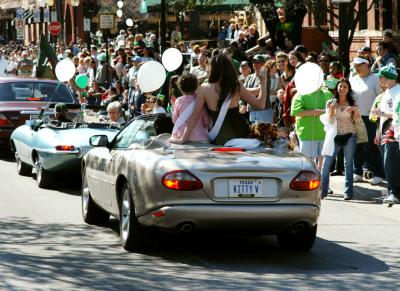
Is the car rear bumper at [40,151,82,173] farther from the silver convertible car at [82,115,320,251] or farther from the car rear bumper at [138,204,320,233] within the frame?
the car rear bumper at [138,204,320,233]

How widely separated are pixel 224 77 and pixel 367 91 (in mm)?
6256

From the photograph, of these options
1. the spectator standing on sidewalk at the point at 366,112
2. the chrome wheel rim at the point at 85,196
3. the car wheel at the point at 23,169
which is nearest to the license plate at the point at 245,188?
A: the chrome wheel rim at the point at 85,196

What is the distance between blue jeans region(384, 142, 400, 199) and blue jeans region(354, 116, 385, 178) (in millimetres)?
1978

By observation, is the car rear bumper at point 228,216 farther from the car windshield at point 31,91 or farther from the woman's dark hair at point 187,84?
the car windshield at point 31,91

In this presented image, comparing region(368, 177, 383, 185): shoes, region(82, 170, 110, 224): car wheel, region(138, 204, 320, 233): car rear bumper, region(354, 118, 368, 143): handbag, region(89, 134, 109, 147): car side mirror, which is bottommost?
region(368, 177, 383, 185): shoes

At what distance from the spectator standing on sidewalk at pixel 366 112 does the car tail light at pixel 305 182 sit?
21.4 feet

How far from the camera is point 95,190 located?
11.9 m

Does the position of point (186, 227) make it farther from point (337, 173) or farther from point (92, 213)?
point (337, 173)

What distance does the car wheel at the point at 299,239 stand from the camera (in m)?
10.4

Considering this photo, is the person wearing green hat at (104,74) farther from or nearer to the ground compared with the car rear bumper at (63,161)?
farther from the ground

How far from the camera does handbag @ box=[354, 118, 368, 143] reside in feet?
49.4

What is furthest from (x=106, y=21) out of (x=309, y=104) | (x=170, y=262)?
(x=170, y=262)

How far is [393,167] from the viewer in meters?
14.4

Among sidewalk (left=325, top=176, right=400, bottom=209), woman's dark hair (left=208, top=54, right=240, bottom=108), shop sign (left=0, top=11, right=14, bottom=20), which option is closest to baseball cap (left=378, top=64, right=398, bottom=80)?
sidewalk (left=325, top=176, right=400, bottom=209)
